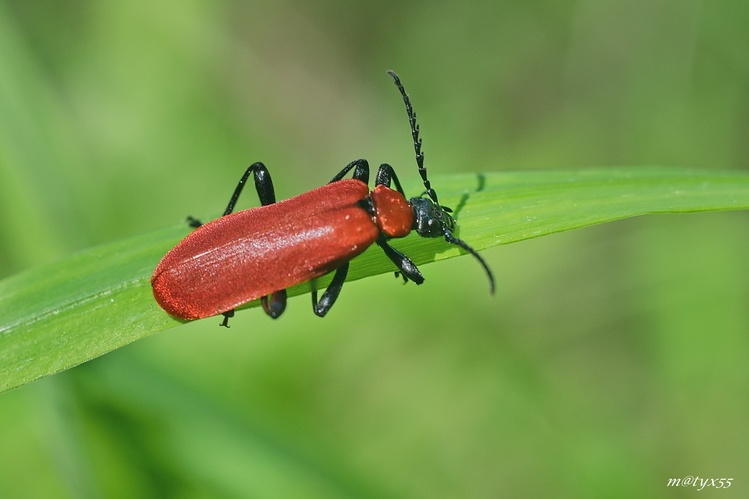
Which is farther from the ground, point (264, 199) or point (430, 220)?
point (430, 220)

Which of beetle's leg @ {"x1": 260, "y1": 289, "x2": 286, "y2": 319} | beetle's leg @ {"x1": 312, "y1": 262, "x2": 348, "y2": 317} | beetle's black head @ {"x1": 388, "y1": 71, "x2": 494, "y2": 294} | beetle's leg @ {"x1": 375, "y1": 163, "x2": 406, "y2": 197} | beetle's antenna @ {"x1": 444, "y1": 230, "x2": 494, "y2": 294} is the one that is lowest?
beetle's leg @ {"x1": 260, "y1": 289, "x2": 286, "y2": 319}

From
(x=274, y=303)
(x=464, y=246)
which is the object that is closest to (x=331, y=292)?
(x=274, y=303)

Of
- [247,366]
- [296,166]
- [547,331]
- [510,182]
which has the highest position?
[296,166]

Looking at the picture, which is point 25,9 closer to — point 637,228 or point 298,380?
point 298,380

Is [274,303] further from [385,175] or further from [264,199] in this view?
[385,175]

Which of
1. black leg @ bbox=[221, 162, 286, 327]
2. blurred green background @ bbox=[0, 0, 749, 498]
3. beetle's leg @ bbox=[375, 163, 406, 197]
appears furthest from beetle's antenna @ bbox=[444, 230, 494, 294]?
blurred green background @ bbox=[0, 0, 749, 498]

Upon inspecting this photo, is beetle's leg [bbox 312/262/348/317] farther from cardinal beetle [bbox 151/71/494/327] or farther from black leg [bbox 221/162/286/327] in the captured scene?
black leg [bbox 221/162/286/327]

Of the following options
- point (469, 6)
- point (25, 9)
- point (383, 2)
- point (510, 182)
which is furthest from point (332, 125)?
point (510, 182)
